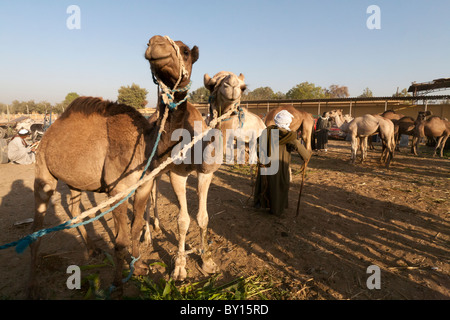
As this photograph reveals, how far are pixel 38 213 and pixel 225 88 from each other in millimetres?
2766

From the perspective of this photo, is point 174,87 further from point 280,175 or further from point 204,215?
point 280,175

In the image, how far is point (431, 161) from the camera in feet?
37.4

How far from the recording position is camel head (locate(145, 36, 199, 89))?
1801 mm

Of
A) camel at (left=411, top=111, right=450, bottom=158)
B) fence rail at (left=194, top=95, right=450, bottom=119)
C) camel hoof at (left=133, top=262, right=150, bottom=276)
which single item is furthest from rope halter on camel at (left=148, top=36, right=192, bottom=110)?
fence rail at (left=194, top=95, right=450, bottom=119)

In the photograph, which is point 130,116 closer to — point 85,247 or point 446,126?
point 85,247

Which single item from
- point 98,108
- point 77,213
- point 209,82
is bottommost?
point 77,213

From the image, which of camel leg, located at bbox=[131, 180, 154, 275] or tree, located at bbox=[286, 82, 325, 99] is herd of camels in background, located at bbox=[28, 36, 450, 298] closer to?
camel leg, located at bbox=[131, 180, 154, 275]

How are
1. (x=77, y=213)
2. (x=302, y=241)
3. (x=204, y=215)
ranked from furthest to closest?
(x=302, y=241) → (x=77, y=213) → (x=204, y=215)

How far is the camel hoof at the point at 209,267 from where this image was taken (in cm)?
327

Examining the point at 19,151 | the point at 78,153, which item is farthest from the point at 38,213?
the point at 19,151

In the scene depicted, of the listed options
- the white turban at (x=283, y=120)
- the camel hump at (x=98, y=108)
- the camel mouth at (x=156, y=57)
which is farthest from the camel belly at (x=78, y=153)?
the white turban at (x=283, y=120)

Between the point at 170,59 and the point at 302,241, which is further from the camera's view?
the point at 302,241

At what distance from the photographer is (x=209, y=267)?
3.30 metres
